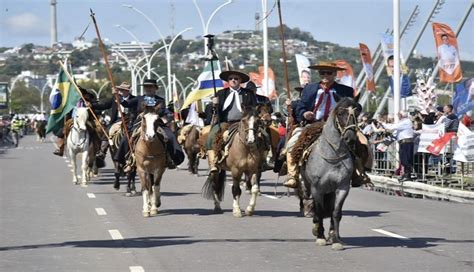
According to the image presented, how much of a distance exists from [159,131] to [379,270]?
25.7 ft

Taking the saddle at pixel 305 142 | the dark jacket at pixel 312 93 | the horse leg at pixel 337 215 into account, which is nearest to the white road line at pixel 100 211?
the dark jacket at pixel 312 93

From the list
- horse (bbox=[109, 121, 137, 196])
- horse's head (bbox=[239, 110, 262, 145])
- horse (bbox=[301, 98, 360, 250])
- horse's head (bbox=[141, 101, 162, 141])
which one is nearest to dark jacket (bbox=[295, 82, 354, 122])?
horse (bbox=[301, 98, 360, 250])

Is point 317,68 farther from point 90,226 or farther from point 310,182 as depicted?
point 90,226

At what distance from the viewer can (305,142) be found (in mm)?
15414

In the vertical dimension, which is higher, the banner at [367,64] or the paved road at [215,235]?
the banner at [367,64]

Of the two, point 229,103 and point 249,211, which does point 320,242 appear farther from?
point 229,103

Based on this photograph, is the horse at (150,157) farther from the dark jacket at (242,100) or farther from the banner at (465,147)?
the banner at (465,147)

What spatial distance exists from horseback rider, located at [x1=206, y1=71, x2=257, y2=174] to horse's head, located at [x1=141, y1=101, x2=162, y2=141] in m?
1.05

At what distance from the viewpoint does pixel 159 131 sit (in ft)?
63.8

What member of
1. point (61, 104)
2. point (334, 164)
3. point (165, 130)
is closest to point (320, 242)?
point (334, 164)

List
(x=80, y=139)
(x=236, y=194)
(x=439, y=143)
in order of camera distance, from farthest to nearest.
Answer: (x=80, y=139), (x=439, y=143), (x=236, y=194)

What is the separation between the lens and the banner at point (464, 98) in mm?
29250

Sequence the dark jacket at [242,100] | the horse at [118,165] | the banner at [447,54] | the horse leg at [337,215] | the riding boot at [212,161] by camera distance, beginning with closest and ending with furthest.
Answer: the horse leg at [337,215] → the dark jacket at [242,100] → the riding boot at [212,161] → the horse at [118,165] → the banner at [447,54]

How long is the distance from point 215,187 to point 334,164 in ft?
17.5
